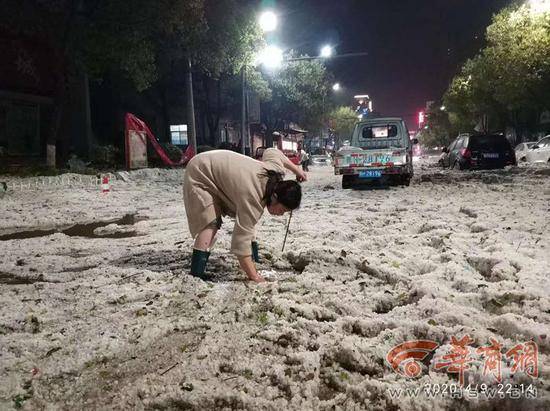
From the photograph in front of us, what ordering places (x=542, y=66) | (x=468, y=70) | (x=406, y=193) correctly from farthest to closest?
1. (x=468, y=70)
2. (x=542, y=66)
3. (x=406, y=193)

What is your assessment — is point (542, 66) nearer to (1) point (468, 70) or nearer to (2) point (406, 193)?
(1) point (468, 70)

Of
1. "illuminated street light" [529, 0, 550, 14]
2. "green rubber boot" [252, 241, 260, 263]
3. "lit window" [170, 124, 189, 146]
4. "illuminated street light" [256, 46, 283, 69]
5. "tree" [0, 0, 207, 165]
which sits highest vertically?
"illuminated street light" [529, 0, 550, 14]

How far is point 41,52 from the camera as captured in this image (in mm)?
18719

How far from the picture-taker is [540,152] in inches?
778

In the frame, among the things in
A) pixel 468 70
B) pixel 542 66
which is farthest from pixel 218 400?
pixel 468 70

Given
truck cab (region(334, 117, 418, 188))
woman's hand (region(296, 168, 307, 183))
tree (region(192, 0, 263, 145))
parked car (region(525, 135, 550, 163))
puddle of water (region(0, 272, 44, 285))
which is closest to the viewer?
puddle of water (region(0, 272, 44, 285))

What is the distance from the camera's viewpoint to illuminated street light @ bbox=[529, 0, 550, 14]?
18.6 metres

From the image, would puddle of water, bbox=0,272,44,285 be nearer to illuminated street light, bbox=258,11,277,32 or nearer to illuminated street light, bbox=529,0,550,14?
illuminated street light, bbox=258,11,277,32

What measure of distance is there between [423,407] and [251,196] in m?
2.23

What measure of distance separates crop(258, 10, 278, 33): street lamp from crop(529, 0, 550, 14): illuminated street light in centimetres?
1196

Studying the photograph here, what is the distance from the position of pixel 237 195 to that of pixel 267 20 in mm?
18572

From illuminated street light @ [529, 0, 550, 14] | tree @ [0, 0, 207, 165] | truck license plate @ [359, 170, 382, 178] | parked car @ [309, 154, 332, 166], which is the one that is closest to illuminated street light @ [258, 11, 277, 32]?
tree @ [0, 0, 207, 165]

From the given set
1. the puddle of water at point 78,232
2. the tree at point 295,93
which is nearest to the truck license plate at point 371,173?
the puddle of water at point 78,232

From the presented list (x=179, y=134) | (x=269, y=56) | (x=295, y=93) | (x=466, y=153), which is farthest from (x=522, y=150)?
(x=179, y=134)
